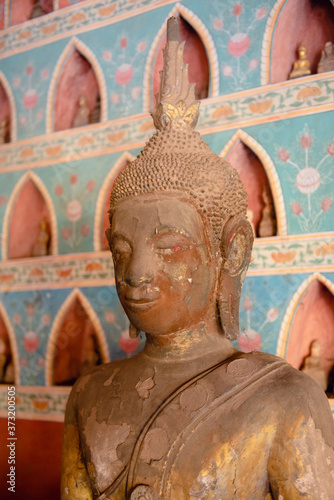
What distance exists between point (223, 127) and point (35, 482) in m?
2.43

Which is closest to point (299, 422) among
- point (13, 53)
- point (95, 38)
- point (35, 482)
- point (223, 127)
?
point (223, 127)

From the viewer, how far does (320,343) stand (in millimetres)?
2850

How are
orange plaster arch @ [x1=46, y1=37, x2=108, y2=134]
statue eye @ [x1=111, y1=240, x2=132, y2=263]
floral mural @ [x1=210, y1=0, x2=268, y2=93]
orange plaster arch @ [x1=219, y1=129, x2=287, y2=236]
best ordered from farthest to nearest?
orange plaster arch @ [x1=46, y1=37, x2=108, y2=134] < floral mural @ [x1=210, y1=0, x2=268, y2=93] < orange plaster arch @ [x1=219, y1=129, x2=287, y2=236] < statue eye @ [x1=111, y1=240, x2=132, y2=263]

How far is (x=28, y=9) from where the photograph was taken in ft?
12.7

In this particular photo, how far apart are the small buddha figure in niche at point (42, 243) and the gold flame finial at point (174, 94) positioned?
173 cm

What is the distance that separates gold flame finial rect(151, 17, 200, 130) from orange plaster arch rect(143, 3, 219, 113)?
2.90 feet

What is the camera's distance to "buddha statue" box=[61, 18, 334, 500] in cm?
182

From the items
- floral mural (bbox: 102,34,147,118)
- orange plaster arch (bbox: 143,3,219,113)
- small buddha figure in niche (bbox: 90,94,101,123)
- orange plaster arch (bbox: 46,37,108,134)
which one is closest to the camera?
orange plaster arch (bbox: 143,3,219,113)

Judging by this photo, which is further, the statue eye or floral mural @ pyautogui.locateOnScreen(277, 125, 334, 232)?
floral mural @ pyautogui.locateOnScreen(277, 125, 334, 232)

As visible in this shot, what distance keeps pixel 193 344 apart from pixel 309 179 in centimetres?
118

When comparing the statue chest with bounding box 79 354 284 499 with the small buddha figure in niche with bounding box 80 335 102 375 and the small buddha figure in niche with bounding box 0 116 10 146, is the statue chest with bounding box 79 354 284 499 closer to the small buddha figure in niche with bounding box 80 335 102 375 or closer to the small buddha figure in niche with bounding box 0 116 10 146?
the small buddha figure in niche with bounding box 80 335 102 375

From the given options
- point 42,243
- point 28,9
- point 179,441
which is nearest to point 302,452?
point 179,441

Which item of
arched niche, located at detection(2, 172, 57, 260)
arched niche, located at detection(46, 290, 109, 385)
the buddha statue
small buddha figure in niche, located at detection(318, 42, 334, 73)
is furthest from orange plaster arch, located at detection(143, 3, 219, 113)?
arched niche, located at detection(46, 290, 109, 385)

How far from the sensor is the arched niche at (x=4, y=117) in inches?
155
